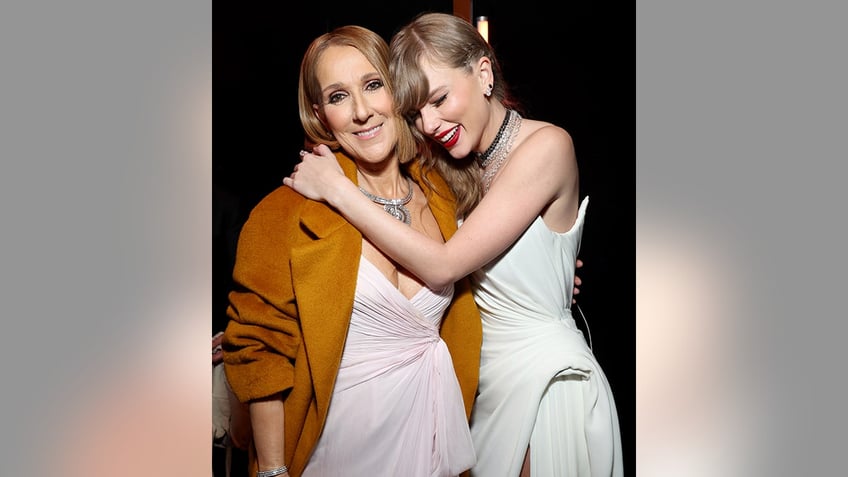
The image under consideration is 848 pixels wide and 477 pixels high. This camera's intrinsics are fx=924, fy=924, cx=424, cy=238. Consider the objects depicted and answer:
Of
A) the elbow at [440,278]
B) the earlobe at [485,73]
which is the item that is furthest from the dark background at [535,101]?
the elbow at [440,278]

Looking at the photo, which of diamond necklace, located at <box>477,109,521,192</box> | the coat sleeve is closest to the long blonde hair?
diamond necklace, located at <box>477,109,521,192</box>

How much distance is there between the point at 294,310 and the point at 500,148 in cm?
76

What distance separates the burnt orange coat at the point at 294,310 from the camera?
2.37 m

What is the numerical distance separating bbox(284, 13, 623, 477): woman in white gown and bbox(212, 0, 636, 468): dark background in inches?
11.9

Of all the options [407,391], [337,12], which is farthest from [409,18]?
[407,391]

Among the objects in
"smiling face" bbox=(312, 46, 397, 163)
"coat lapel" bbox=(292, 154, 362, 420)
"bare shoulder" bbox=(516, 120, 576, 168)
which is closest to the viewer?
"coat lapel" bbox=(292, 154, 362, 420)

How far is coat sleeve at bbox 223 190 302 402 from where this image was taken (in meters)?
2.38

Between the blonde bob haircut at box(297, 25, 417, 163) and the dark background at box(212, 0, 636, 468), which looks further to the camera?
the dark background at box(212, 0, 636, 468)

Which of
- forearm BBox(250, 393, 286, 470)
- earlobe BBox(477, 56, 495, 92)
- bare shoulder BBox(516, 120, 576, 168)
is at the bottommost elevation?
forearm BBox(250, 393, 286, 470)

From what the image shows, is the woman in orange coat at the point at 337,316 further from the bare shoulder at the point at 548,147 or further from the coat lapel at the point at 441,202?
the bare shoulder at the point at 548,147

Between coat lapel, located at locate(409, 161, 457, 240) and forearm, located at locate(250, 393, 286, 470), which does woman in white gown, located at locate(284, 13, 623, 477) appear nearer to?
coat lapel, located at locate(409, 161, 457, 240)

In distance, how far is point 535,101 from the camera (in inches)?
118

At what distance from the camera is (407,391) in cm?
247

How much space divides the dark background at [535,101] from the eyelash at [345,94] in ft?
1.13
